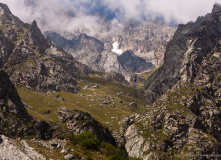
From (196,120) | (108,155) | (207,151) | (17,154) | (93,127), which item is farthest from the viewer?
(196,120)

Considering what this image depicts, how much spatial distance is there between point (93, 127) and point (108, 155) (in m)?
35.0

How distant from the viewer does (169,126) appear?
579 ft

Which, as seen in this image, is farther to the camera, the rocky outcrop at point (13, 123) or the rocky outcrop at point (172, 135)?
the rocky outcrop at point (172, 135)

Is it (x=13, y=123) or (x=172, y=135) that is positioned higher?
(x=13, y=123)

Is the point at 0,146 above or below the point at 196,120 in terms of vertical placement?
below

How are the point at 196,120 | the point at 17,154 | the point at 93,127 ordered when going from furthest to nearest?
1. the point at 196,120
2. the point at 93,127
3. the point at 17,154

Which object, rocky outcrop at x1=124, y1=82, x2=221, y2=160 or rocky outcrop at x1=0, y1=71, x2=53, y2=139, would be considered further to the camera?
rocky outcrop at x1=124, y1=82, x2=221, y2=160

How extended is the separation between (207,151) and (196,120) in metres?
32.6

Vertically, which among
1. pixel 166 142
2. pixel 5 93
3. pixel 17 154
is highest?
pixel 5 93

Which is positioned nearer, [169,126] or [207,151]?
[207,151]

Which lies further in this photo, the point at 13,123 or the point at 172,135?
the point at 172,135

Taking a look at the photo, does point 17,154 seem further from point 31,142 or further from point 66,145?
point 66,145

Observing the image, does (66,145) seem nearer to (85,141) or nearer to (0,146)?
(85,141)

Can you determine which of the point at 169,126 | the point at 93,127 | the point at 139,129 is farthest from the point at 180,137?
the point at 93,127
